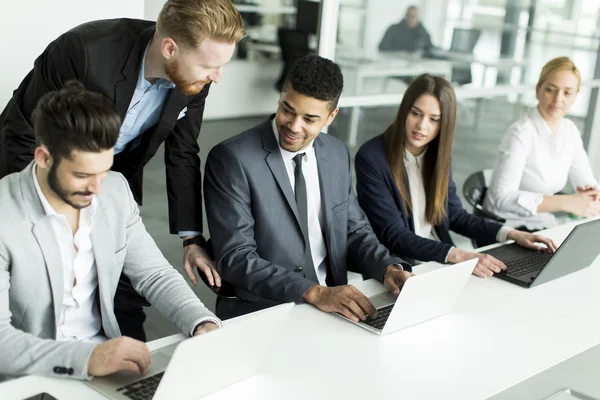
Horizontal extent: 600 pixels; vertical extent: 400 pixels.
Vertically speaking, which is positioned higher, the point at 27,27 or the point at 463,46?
the point at 27,27

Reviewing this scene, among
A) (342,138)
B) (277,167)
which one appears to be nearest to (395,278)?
(277,167)

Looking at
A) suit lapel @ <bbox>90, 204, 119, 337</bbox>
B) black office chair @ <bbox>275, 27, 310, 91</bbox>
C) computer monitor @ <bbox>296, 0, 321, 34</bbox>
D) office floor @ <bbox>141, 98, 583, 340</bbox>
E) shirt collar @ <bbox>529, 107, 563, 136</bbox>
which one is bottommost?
office floor @ <bbox>141, 98, 583, 340</bbox>

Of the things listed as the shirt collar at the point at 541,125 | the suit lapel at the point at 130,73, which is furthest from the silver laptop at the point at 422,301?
the shirt collar at the point at 541,125

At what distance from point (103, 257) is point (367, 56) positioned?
2.87 m

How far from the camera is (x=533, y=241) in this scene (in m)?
3.01

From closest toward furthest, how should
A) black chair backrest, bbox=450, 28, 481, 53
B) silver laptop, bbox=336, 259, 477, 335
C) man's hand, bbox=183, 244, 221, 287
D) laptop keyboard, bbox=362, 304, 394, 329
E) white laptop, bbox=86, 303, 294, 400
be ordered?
white laptop, bbox=86, 303, 294, 400 → silver laptop, bbox=336, 259, 477, 335 → laptop keyboard, bbox=362, 304, 394, 329 → man's hand, bbox=183, 244, 221, 287 → black chair backrest, bbox=450, 28, 481, 53

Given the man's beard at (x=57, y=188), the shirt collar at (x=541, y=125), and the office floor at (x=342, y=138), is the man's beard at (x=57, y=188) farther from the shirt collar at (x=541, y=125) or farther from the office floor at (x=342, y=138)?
the shirt collar at (x=541, y=125)

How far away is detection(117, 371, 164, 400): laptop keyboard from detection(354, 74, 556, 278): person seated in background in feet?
4.77

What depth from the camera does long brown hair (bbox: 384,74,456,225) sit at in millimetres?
3053

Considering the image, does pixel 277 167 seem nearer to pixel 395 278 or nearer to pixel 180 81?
pixel 180 81

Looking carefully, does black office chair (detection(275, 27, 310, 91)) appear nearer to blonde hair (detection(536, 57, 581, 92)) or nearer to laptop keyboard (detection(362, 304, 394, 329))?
blonde hair (detection(536, 57, 581, 92))

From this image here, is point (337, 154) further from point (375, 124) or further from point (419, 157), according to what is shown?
point (375, 124)

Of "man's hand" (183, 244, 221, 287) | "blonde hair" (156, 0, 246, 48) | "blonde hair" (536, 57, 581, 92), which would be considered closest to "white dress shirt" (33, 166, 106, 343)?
"man's hand" (183, 244, 221, 287)

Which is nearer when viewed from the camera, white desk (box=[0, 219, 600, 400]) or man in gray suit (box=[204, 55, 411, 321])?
white desk (box=[0, 219, 600, 400])
